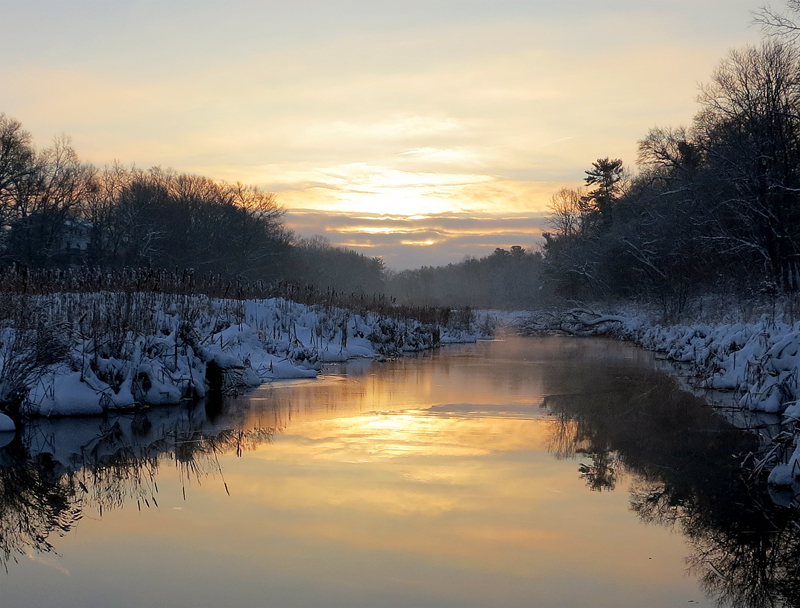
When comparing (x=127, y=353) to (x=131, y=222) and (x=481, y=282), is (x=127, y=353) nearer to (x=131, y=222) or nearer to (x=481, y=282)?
(x=131, y=222)

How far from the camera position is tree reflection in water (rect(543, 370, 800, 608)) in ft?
14.8

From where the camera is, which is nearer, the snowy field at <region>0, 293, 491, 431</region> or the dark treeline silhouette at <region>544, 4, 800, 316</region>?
the snowy field at <region>0, 293, 491, 431</region>

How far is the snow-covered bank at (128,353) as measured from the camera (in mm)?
9531

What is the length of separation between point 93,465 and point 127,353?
3.86 metres

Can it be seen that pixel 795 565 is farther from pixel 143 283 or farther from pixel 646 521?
pixel 143 283

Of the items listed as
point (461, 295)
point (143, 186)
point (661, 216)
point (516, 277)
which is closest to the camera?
point (661, 216)

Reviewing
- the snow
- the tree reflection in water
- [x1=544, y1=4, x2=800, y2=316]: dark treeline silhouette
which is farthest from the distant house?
the tree reflection in water

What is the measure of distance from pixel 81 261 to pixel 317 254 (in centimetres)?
6311

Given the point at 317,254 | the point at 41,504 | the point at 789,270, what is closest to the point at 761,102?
the point at 789,270

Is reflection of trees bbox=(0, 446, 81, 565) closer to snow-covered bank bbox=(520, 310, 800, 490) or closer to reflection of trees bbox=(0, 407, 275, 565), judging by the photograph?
reflection of trees bbox=(0, 407, 275, 565)

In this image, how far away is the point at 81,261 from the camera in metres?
56.9

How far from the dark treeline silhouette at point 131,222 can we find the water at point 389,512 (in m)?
34.3

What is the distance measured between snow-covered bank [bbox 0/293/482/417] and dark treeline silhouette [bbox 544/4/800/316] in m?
19.0

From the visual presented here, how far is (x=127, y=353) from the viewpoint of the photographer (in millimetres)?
10797
